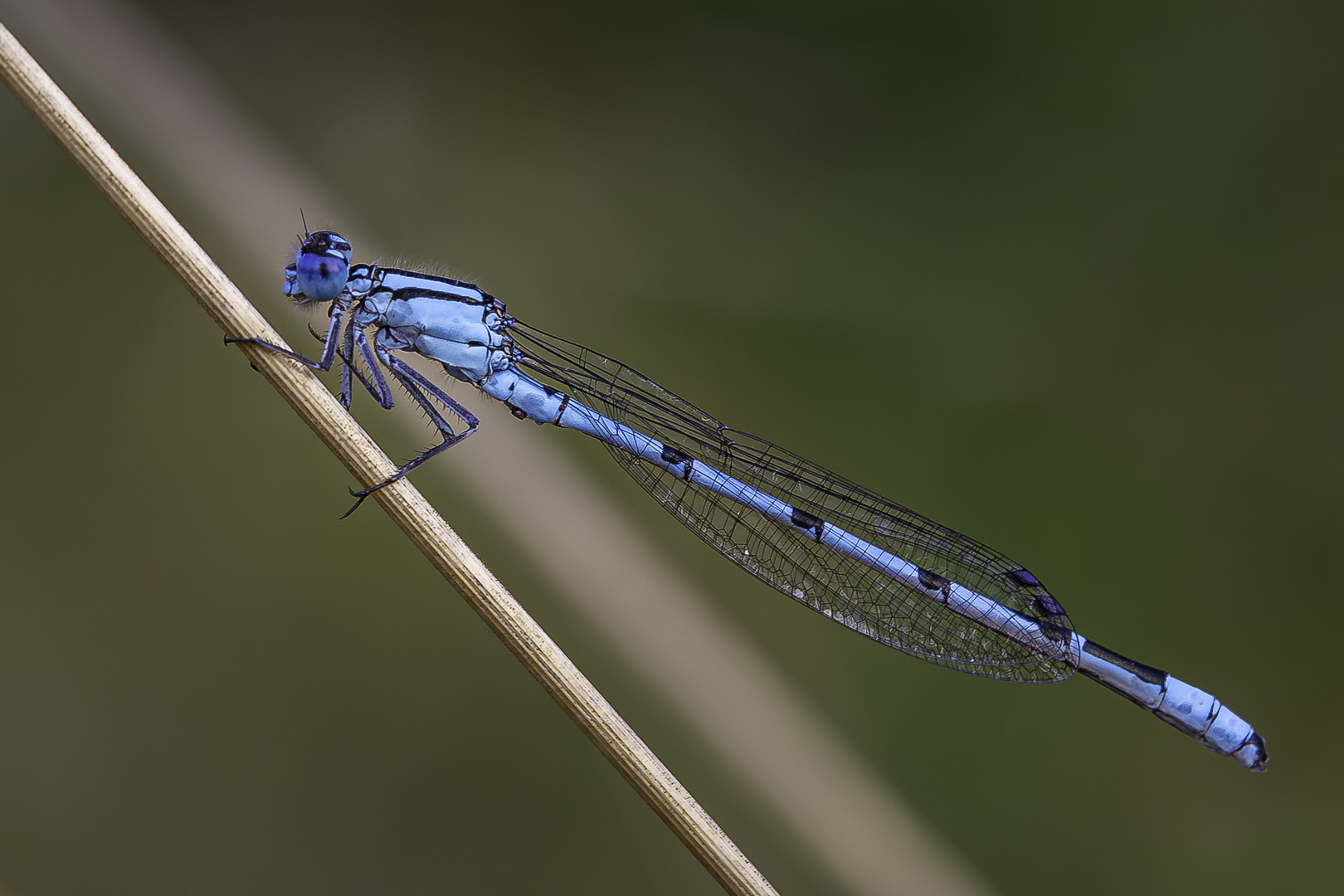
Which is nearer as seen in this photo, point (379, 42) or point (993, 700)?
point (993, 700)

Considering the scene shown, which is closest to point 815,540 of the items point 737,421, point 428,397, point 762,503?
point 762,503

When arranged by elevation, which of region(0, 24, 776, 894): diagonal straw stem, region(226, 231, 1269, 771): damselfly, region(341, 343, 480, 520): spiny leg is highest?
region(226, 231, 1269, 771): damselfly

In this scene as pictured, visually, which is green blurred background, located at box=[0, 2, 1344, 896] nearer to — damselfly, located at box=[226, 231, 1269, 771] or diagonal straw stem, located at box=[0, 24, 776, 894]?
damselfly, located at box=[226, 231, 1269, 771]

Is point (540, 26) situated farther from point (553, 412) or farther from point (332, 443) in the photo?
point (332, 443)

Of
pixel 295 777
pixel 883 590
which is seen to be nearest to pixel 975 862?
pixel 883 590

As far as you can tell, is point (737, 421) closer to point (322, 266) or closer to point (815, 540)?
point (815, 540)

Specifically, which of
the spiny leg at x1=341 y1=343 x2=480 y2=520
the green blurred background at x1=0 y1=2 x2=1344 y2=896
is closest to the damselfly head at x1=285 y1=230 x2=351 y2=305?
the spiny leg at x1=341 y1=343 x2=480 y2=520
